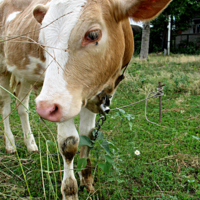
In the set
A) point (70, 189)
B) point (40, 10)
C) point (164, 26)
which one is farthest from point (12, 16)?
point (164, 26)

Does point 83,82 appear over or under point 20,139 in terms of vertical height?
over

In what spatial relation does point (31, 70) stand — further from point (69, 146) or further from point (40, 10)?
point (69, 146)

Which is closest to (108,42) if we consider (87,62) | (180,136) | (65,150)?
(87,62)

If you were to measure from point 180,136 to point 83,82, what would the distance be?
2.22 m

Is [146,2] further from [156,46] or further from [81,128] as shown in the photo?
[156,46]

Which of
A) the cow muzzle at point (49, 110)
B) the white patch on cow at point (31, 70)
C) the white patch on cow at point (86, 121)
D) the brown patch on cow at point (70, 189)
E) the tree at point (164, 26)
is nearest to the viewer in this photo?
Result: the cow muzzle at point (49, 110)

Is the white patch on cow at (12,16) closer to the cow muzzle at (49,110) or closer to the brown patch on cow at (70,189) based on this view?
the cow muzzle at (49,110)

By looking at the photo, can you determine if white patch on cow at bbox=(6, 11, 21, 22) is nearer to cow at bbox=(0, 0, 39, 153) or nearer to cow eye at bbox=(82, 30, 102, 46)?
cow at bbox=(0, 0, 39, 153)

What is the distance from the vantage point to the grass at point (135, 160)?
197 cm

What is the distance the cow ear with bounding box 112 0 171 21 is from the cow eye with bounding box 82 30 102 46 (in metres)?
0.28

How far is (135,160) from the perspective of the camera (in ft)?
8.34

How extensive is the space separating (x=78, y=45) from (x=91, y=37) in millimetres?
106

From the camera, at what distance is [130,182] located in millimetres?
2170

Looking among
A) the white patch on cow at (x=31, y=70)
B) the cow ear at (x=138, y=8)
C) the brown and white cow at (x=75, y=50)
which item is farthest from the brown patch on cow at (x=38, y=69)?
the cow ear at (x=138, y=8)
